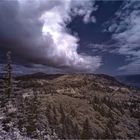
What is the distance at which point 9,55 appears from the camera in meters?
68.9

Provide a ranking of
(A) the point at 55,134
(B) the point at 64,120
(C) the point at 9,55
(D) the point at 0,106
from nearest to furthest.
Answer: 1. (A) the point at 55,134
2. (B) the point at 64,120
3. (D) the point at 0,106
4. (C) the point at 9,55

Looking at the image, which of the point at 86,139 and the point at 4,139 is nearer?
the point at 86,139

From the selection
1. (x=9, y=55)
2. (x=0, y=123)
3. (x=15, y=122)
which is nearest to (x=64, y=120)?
(x=15, y=122)

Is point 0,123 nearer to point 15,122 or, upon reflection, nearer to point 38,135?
point 15,122

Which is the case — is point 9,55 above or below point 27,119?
above

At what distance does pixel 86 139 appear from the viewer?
2381 centimetres

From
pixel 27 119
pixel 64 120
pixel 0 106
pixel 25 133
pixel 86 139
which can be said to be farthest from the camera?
pixel 0 106

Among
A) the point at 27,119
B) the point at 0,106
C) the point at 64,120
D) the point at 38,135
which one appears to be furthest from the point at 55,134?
the point at 0,106

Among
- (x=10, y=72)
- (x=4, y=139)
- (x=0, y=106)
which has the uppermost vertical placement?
(x=10, y=72)

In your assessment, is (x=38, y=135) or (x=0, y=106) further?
(x=0, y=106)

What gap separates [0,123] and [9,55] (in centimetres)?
2956

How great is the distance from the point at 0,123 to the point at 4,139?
37.9ft

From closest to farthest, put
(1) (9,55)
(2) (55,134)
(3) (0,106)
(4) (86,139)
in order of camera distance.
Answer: (4) (86,139)
(2) (55,134)
(3) (0,106)
(1) (9,55)

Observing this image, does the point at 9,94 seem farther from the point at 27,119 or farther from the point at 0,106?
the point at 27,119
